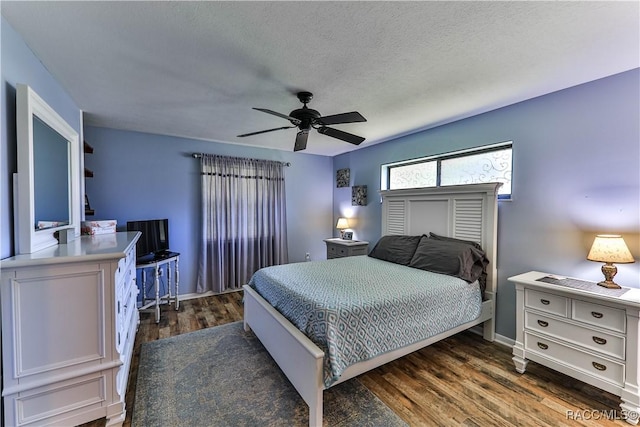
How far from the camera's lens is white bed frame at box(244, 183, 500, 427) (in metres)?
1.74

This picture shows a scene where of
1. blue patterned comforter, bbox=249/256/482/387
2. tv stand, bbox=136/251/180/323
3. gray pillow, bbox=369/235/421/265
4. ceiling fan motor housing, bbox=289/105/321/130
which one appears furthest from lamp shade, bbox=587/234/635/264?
tv stand, bbox=136/251/180/323

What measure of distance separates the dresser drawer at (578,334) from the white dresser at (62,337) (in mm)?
3123

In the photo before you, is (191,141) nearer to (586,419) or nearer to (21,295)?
(21,295)

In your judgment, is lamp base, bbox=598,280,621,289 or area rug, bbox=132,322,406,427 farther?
lamp base, bbox=598,280,621,289

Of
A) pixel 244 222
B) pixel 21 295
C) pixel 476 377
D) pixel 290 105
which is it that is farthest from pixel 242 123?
pixel 476 377

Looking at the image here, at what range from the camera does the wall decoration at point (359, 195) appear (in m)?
4.66

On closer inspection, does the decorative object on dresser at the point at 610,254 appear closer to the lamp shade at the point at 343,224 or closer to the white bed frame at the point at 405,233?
the white bed frame at the point at 405,233

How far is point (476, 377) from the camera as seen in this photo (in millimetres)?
2205

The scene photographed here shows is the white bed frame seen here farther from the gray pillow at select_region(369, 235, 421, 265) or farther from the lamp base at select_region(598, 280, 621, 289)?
the lamp base at select_region(598, 280, 621, 289)

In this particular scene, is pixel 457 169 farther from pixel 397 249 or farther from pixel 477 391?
pixel 477 391

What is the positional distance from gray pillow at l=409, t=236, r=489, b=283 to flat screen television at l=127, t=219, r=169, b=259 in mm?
3272

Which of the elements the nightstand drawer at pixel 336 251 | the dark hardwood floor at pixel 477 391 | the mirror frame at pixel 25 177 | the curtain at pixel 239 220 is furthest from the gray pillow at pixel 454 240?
the mirror frame at pixel 25 177

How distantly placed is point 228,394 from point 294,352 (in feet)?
2.08

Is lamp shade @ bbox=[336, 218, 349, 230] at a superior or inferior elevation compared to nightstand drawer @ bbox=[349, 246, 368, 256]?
superior
